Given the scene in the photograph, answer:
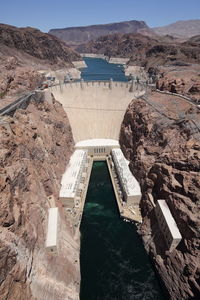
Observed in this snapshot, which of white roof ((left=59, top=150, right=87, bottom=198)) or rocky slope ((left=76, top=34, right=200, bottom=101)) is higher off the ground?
rocky slope ((left=76, top=34, right=200, bottom=101))

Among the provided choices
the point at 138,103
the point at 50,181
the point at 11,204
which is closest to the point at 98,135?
the point at 138,103

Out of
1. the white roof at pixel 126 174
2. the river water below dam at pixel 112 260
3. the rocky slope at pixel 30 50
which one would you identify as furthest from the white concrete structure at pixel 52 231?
the rocky slope at pixel 30 50

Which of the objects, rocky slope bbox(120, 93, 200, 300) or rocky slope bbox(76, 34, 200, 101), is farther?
rocky slope bbox(76, 34, 200, 101)

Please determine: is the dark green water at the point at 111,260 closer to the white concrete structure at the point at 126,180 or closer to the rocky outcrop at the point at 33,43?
the white concrete structure at the point at 126,180

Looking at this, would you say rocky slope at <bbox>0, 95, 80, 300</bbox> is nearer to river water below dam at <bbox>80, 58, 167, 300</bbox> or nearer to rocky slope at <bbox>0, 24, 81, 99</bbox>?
river water below dam at <bbox>80, 58, 167, 300</bbox>

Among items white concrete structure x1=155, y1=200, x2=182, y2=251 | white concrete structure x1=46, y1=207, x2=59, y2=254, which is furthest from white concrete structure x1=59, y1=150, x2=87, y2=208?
white concrete structure x1=155, y1=200, x2=182, y2=251

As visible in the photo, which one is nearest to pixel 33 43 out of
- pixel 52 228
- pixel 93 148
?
pixel 93 148

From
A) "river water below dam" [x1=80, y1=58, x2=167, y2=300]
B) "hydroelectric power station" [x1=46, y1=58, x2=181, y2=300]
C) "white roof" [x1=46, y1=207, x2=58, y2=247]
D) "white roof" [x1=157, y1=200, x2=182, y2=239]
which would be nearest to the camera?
"white roof" [x1=46, y1=207, x2=58, y2=247]

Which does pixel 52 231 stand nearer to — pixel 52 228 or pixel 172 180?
pixel 52 228
